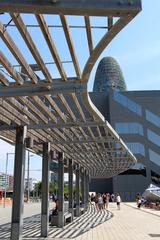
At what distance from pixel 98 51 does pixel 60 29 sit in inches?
27.9

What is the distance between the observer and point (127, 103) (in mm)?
65438

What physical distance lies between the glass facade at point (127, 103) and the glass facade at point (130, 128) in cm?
245

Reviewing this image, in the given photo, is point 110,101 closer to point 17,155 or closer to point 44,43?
point 17,155

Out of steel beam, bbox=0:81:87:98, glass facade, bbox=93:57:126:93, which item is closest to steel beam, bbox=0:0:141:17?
steel beam, bbox=0:81:87:98

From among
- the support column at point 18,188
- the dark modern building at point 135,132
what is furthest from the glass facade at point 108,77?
the support column at point 18,188

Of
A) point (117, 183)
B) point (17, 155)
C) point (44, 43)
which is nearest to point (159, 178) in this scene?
point (117, 183)

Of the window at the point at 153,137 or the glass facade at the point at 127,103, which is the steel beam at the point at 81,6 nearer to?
the window at the point at 153,137

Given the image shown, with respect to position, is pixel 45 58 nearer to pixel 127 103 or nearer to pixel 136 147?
pixel 136 147

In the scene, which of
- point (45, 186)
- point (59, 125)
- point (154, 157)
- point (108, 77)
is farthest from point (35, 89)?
point (108, 77)

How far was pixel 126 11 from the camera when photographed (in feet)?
11.5

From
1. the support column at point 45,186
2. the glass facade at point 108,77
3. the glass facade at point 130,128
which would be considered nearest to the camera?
the support column at point 45,186

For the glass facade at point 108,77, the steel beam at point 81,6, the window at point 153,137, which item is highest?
the glass facade at point 108,77

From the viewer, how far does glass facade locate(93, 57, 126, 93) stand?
147 meters

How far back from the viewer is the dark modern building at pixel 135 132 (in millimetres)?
61344
